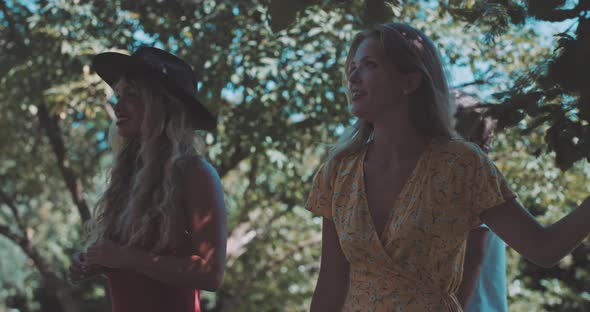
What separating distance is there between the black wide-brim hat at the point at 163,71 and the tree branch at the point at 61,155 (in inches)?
204

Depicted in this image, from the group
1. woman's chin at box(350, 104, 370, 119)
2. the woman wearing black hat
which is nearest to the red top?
the woman wearing black hat

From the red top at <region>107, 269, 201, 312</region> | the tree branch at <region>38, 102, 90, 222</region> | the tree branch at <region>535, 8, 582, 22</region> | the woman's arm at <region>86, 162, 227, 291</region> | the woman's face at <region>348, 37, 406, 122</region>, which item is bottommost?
the tree branch at <region>38, 102, 90, 222</region>

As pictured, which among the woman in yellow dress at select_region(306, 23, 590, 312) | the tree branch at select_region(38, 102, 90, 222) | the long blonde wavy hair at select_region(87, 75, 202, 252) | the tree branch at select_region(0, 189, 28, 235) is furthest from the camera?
the tree branch at select_region(0, 189, 28, 235)

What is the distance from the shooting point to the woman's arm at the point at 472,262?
213cm

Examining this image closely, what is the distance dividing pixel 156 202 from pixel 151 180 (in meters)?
0.10

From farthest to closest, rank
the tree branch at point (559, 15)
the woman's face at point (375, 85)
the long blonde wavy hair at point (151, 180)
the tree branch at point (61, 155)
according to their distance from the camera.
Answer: the tree branch at point (61, 155) < the long blonde wavy hair at point (151, 180) < the woman's face at point (375, 85) < the tree branch at point (559, 15)

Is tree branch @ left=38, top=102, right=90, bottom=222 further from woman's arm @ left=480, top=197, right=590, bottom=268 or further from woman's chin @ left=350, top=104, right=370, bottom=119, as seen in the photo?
woman's arm @ left=480, top=197, right=590, bottom=268

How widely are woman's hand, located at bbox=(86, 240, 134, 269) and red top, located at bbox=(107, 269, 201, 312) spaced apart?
87 mm

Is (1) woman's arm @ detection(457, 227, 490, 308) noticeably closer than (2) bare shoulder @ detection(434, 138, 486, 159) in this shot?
No

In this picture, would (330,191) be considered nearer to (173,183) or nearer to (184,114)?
(173,183)

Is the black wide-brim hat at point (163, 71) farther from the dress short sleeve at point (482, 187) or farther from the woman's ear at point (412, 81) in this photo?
the dress short sleeve at point (482, 187)

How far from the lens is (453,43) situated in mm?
5688

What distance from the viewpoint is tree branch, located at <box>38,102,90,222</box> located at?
7387 mm

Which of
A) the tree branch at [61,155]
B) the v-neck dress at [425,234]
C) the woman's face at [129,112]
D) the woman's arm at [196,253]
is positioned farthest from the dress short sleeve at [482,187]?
the tree branch at [61,155]
